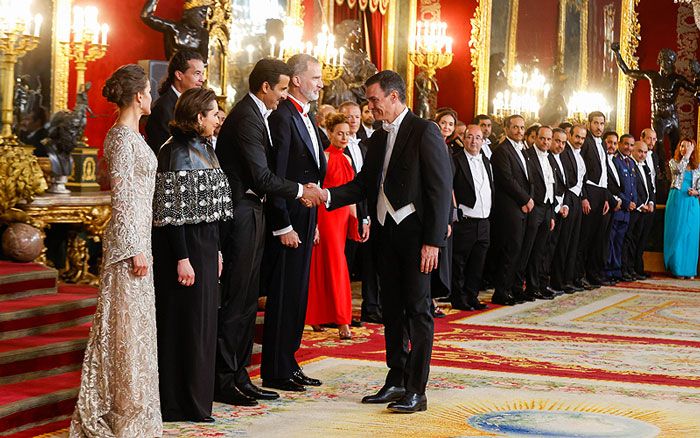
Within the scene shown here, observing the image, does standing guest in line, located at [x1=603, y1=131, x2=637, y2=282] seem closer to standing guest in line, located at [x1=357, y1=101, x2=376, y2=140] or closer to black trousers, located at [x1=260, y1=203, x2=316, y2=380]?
standing guest in line, located at [x1=357, y1=101, x2=376, y2=140]

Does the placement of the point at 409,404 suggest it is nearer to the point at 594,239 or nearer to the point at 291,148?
the point at 291,148

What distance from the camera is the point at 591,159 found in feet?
42.3

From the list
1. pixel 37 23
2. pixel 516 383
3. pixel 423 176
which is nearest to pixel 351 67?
pixel 37 23

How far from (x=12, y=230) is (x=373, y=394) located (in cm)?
283

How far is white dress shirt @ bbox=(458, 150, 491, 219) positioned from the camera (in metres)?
10.4

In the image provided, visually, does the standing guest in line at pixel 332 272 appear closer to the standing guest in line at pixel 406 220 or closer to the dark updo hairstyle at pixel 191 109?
the standing guest in line at pixel 406 220

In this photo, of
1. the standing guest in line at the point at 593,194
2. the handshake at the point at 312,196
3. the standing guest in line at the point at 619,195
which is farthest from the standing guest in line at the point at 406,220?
the standing guest in line at the point at 619,195

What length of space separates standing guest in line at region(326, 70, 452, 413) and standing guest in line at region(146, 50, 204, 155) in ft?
2.91

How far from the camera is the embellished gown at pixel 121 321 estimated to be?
16.4ft

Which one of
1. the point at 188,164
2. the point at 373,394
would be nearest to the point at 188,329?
the point at 188,164

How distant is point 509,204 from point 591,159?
2.31m

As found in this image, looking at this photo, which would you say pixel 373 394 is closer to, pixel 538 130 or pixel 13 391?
pixel 13 391

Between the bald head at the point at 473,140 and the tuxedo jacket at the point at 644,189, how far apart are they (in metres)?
4.44

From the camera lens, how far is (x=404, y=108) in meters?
6.00
